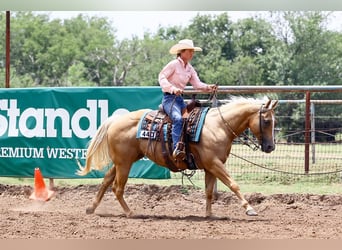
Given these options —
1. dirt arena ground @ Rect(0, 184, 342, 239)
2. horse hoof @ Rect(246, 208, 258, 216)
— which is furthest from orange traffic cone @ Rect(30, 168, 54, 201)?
horse hoof @ Rect(246, 208, 258, 216)

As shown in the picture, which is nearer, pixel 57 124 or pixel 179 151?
pixel 179 151

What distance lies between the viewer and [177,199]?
37.2 feet

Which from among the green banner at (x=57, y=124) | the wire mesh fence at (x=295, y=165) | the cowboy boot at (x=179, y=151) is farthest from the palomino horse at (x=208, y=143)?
the wire mesh fence at (x=295, y=165)

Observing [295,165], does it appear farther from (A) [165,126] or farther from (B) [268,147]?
(A) [165,126]

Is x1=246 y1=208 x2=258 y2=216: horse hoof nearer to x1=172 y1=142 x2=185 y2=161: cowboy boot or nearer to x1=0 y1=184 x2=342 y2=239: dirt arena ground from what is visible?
x1=0 y1=184 x2=342 y2=239: dirt arena ground

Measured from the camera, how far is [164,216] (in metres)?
9.81

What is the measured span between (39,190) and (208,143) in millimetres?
3509

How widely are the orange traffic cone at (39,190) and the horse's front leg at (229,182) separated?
11.3 ft

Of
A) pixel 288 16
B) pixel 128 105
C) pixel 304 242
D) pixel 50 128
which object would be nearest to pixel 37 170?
pixel 50 128

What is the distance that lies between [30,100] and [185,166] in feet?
11.9

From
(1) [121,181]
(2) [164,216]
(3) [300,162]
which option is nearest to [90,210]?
(1) [121,181]

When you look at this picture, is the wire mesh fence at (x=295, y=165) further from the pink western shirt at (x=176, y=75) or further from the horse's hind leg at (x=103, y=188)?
the pink western shirt at (x=176, y=75)

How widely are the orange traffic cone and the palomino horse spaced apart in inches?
64.1

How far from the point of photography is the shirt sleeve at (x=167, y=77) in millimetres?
9367
